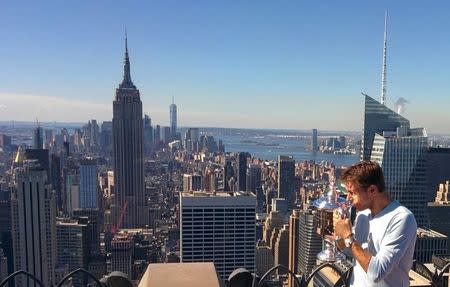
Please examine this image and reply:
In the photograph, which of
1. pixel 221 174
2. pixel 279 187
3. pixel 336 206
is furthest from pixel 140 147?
pixel 336 206

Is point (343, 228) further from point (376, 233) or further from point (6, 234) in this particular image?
point (6, 234)

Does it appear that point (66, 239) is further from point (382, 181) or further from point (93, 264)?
point (382, 181)

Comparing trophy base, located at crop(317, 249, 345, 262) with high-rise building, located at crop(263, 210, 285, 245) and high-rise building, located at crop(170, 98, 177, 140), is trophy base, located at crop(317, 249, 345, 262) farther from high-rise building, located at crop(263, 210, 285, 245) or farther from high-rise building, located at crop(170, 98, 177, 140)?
high-rise building, located at crop(170, 98, 177, 140)

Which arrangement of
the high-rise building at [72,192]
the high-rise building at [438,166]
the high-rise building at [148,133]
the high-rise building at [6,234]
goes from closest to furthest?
the high-rise building at [6,234], the high-rise building at [438,166], the high-rise building at [72,192], the high-rise building at [148,133]

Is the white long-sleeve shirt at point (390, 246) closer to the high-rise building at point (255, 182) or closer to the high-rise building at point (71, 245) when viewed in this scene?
the high-rise building at point (71, 245)

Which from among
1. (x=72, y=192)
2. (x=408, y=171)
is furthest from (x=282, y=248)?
(x=72, y=192)

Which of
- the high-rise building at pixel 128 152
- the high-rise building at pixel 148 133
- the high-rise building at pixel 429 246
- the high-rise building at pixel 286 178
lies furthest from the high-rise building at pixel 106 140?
the high-rise building at pixel 429 246

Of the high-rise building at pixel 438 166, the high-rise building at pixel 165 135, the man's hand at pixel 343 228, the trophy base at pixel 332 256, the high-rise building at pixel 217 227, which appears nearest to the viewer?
the man's hand at pixel 343 228
